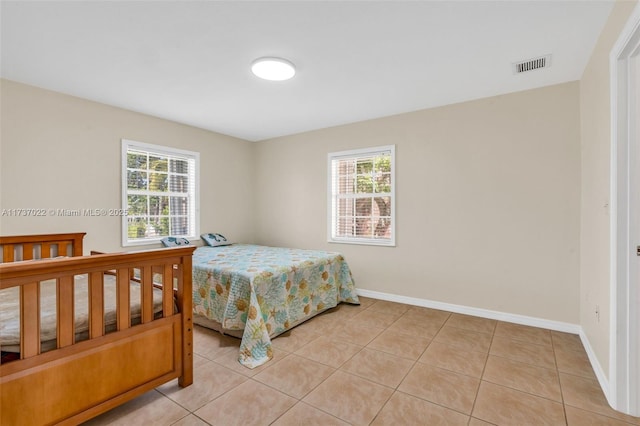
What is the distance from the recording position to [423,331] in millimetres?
2824

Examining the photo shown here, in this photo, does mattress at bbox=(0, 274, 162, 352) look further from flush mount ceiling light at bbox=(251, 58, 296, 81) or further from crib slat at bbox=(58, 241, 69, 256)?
flush mount ceiling light at bbox=(251, 58, 296, 81)

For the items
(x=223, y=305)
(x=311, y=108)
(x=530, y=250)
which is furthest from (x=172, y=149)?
(x=530, y=250)

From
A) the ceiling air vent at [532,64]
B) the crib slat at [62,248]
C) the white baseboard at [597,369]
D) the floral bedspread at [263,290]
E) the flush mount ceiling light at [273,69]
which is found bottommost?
the white baseboard at [597,369]

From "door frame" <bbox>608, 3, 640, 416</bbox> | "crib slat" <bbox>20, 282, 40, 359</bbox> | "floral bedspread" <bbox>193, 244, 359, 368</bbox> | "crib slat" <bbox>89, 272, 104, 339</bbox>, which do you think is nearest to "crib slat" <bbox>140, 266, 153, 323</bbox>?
"crib slat" <bbox>89, 272, 104, 339</bbox>

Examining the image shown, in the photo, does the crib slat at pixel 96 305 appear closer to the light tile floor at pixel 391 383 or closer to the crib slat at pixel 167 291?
the crib slat at pixel 167 291

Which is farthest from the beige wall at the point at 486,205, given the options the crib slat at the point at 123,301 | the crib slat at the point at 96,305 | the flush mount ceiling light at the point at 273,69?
the crib slat at the point at 96,305

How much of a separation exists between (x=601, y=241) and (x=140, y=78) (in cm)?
383

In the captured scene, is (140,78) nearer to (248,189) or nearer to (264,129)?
(264,129)

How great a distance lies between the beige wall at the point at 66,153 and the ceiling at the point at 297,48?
0.20 meters

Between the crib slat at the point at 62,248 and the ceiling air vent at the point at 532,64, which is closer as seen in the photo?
the ceiling air vent at the point at 532,64

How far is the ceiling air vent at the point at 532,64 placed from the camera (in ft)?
7.75

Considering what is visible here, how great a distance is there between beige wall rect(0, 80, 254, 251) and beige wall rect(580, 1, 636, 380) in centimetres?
427

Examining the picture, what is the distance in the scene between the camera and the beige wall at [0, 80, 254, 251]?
2.67 metres

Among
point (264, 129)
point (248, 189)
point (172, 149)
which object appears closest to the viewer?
point (172, 149)
